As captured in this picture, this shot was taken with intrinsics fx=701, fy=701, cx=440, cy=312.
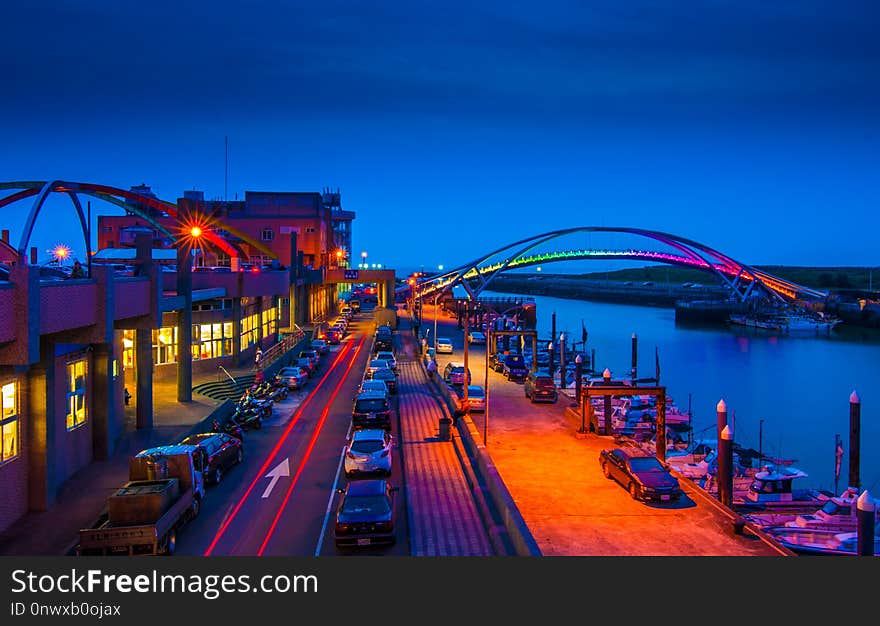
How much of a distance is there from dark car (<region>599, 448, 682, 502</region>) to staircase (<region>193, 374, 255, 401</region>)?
21.6m

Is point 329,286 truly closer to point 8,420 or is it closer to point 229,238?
point 229,238

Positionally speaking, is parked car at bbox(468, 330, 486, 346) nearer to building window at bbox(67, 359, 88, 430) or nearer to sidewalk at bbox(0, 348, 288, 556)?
sidewalk at bbox(0, 348, 288, 556)

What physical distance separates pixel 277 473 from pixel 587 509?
10747 mm

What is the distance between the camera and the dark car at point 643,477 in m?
20.6

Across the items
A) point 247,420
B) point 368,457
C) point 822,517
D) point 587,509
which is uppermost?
point 368,457

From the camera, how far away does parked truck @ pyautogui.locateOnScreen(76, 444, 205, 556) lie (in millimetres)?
15531

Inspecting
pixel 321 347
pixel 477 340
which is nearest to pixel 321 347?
pixel 321 347

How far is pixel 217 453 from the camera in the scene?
931 inches

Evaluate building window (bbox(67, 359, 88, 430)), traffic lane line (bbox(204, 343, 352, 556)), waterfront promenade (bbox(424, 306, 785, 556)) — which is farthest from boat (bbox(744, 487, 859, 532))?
building window (bbox(67, 359, 88, 430))

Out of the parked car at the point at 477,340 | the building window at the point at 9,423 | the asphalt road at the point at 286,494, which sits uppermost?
the building window at the point at 9,423

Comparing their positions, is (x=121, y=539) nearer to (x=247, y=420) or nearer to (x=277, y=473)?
(x=277, y=473)

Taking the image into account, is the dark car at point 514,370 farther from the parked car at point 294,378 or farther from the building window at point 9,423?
the building window at point 9,423

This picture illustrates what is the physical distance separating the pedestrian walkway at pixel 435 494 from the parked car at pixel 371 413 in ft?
4.12

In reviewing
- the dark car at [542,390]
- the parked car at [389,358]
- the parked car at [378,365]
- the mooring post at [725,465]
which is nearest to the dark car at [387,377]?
the parked car at [378,365]
